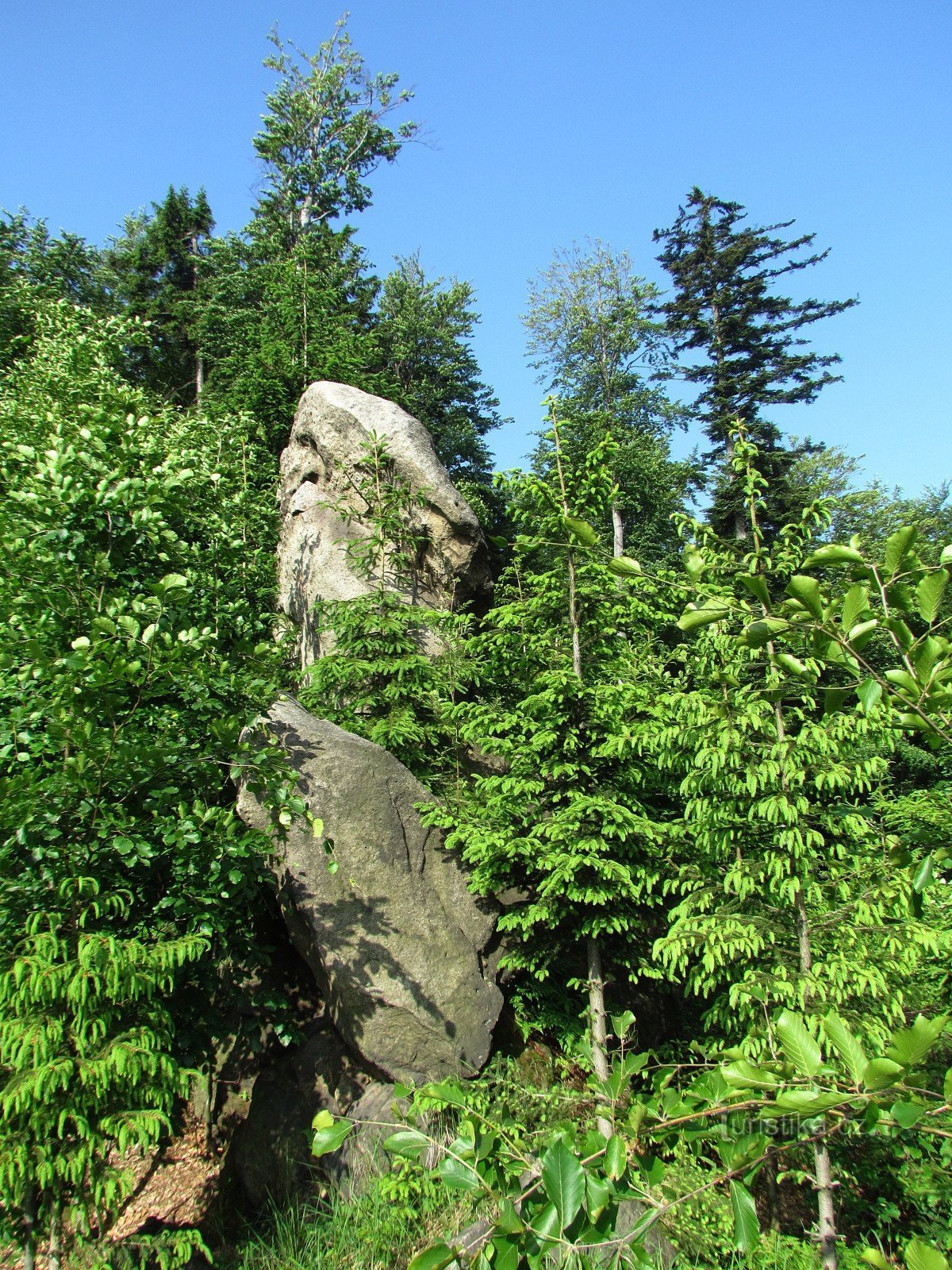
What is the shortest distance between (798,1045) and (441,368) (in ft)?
71.3

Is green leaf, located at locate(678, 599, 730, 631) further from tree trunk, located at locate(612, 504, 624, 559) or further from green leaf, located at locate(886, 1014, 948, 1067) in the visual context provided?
tree trunk, located at locate(612, 504, 624, 559)

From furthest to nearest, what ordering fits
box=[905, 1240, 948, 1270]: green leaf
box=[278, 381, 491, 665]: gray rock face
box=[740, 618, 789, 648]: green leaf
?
1. box=[278, 381, 491, 665]: gray rock face
2. box=[740, 618, 789, 648]: green leaf
3. box=[905, 1240, 948, 1270]: green leaf

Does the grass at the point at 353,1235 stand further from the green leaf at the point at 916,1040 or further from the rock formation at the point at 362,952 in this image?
the green leaf at the point at 916,1040

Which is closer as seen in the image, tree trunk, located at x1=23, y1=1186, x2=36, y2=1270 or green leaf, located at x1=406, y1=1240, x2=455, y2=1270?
green leaf, located at x1=406, y1=1240, x2=455, y2=1270

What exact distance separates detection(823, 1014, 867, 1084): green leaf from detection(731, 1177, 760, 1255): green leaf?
0.20m

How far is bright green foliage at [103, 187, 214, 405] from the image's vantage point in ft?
72.1

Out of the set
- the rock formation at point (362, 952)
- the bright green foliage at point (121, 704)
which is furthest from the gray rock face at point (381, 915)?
the bright green foliage at point (121, 704)

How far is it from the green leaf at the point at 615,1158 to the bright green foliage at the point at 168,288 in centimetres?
2220

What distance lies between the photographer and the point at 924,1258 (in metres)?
0.87

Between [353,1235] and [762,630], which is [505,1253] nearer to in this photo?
[762,630]

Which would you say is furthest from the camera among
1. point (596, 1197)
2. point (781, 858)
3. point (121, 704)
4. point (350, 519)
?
point (350, 519)

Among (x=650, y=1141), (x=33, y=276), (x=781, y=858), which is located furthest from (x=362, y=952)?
(x=33, y=276)

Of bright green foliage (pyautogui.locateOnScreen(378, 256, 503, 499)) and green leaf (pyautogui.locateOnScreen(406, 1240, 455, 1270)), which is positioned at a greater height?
bright green foliage (pyautogui.locateOnScreen(378, 256, 503, 499))

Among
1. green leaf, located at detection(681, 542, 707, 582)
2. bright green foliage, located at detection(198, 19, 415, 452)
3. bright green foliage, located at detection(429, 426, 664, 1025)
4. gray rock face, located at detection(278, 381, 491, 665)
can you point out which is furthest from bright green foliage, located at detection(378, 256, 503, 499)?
green leaf, located at detection(681, 542, 707, 582)
